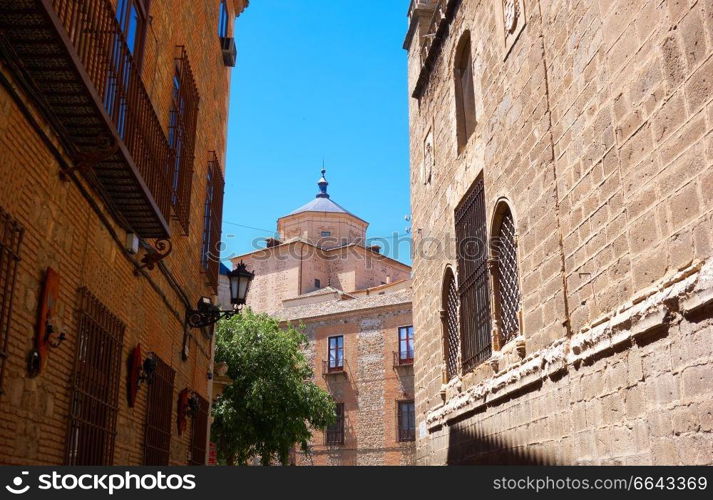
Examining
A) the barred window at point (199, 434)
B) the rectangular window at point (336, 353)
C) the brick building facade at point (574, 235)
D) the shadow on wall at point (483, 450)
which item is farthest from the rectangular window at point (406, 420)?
the shadow on wall at point (483, 450)

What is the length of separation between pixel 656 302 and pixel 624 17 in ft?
6.53

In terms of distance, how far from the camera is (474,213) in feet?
29.1

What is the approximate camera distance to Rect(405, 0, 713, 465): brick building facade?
4254mm

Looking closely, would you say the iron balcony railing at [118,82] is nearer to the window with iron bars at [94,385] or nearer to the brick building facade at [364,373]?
the window with iron bars at [94,385]

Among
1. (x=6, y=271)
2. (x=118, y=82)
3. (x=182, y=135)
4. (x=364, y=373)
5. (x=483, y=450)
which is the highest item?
(x=364, y=373)

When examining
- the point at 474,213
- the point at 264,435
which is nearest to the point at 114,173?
the point at 474,213

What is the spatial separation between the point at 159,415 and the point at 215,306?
2066 millimetres

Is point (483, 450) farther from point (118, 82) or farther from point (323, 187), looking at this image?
point (323, 187)

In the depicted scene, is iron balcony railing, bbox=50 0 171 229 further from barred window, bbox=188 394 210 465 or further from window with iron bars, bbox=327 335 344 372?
window with iron bars, bbox=327 335 344 372

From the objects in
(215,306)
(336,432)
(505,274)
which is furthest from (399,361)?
(505,274)

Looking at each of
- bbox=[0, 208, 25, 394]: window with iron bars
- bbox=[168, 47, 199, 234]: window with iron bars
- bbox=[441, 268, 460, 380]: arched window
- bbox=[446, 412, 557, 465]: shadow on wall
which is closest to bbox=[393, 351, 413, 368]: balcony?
bbox=[441, 268, 460, 380]: arched window

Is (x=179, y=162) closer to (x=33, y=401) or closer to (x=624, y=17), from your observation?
(x=33, y=401)

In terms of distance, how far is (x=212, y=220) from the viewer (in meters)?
10.8

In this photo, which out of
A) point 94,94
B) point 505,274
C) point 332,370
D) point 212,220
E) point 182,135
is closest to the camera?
point 94,94
